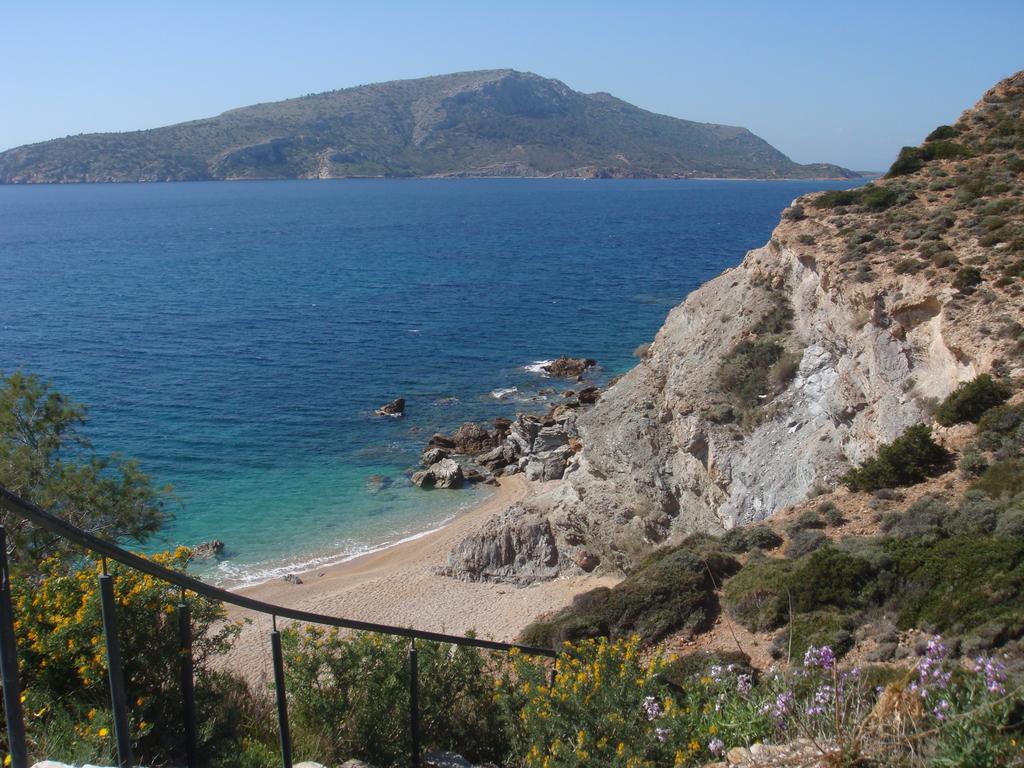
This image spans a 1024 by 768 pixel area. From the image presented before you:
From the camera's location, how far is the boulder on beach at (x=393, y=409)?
44625mm

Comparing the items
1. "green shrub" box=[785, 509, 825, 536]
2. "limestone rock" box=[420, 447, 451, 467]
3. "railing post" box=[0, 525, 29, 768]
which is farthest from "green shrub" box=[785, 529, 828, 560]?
"limestone rock" box=[420, 447, 451, 467]

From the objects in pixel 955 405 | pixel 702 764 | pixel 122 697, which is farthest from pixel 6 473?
pixel 955 405

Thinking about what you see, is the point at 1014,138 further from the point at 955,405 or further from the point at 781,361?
the point at 955,405

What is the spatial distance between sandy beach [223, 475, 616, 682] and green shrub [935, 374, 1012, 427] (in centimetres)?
1160

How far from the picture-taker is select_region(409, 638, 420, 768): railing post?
301 inches

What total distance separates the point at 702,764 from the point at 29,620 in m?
5.27

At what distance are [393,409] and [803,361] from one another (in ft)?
82.5

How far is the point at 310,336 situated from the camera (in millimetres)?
58781

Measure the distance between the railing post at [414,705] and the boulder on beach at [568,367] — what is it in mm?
42768

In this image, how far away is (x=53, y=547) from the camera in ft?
53.2

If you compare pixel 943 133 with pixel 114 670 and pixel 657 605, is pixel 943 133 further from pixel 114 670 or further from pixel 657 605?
pixel 114 670

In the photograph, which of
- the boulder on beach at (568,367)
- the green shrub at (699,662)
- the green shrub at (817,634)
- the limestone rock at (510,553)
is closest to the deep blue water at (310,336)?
the boulder on beach at (568,367)

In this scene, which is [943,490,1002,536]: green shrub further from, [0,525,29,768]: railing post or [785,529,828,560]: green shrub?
[0,525,29,768]: railing post

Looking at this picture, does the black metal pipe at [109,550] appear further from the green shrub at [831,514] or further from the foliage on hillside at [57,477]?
the foliage on hillside at [57,477]
